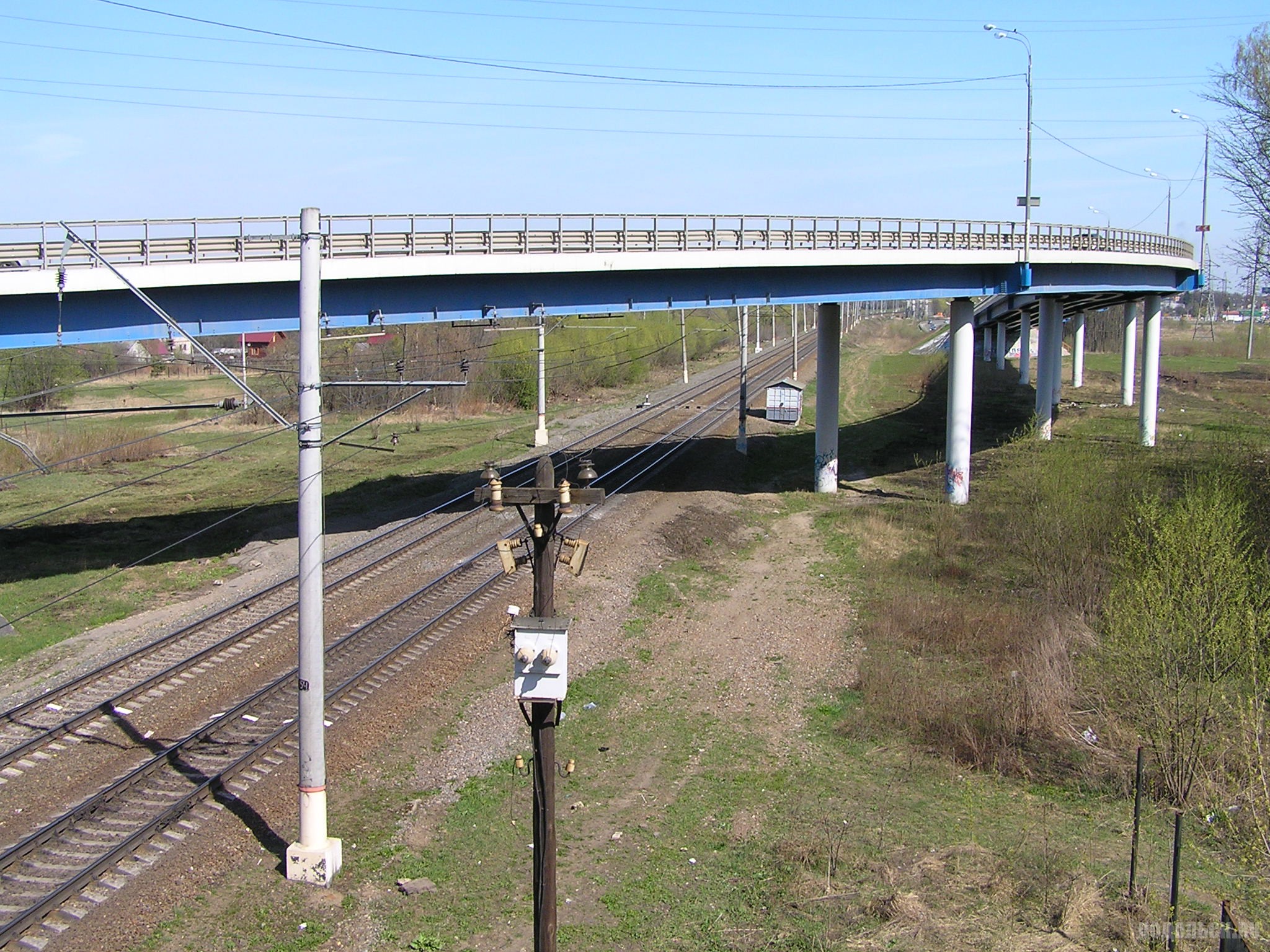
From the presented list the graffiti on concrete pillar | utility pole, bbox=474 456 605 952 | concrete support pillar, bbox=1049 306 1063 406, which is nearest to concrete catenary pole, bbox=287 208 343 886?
utility pole, bbox=474 456 605 952

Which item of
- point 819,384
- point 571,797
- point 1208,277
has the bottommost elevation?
point 571,797

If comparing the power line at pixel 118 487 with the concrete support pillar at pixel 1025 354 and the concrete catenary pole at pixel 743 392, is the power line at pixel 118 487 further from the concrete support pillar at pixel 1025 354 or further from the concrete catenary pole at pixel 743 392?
the concrete support pillar at pixel 1025 354

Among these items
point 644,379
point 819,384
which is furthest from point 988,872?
→ point 644,379

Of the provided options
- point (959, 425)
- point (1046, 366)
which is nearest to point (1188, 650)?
point (959, 425)

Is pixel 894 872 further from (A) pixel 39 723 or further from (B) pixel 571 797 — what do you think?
(A) pixel 39 723

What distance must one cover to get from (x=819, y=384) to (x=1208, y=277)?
32606mm

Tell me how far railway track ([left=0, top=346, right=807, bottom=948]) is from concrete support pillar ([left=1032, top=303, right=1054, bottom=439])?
3206cm

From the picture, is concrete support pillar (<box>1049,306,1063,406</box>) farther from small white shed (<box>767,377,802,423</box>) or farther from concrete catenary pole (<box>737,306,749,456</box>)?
concrete catenary pole (<box>737,306,749,456</box>)

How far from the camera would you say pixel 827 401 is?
3659 cm

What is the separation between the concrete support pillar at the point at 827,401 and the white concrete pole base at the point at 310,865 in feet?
87.1

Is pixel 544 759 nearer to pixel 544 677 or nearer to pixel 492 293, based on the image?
pixel 544 677

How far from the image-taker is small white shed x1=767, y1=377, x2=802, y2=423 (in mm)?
49219

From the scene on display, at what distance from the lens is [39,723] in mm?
15438

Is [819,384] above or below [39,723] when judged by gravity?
above
